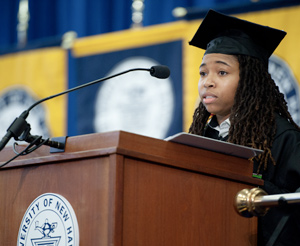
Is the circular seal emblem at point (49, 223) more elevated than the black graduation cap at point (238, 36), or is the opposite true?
the black graduation cap at point (238, 36)

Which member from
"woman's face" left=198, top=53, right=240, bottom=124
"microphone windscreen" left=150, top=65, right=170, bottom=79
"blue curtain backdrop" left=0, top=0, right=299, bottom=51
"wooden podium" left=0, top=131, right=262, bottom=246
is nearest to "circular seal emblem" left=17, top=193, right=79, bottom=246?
"wooden podium" left=0, top=131, right=262, bottom=246

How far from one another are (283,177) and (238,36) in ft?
2.22

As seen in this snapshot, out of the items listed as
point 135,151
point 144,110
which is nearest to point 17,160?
point 135,151

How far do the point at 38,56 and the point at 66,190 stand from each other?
11.4 feet

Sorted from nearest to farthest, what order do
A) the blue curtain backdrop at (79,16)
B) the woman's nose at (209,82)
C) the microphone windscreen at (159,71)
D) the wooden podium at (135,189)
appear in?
1. the wooden podium at (135,189)
2. the microphone windscreen at (159,71)
3. the woman's nose at (209,82)
4. the blue curtain backdrop at (79,16)

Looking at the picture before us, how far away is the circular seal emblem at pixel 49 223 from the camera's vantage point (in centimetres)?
181

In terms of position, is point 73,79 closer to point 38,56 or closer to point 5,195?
point 38,56

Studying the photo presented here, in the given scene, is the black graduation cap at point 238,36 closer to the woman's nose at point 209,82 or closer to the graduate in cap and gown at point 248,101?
the graduate in cap and gown at point 248,101

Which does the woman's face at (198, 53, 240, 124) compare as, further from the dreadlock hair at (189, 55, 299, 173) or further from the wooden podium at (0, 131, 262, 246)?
the wooden podium at (0, 131, 262, 246)

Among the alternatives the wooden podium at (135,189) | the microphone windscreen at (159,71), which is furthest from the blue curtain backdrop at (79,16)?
the wooden podium at (135,189)

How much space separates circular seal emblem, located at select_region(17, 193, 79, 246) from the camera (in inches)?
71.4

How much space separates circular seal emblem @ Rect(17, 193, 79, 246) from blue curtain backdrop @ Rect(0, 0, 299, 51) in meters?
2.93

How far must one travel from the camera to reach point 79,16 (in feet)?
17.4

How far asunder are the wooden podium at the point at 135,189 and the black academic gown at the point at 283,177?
12 centimetres
